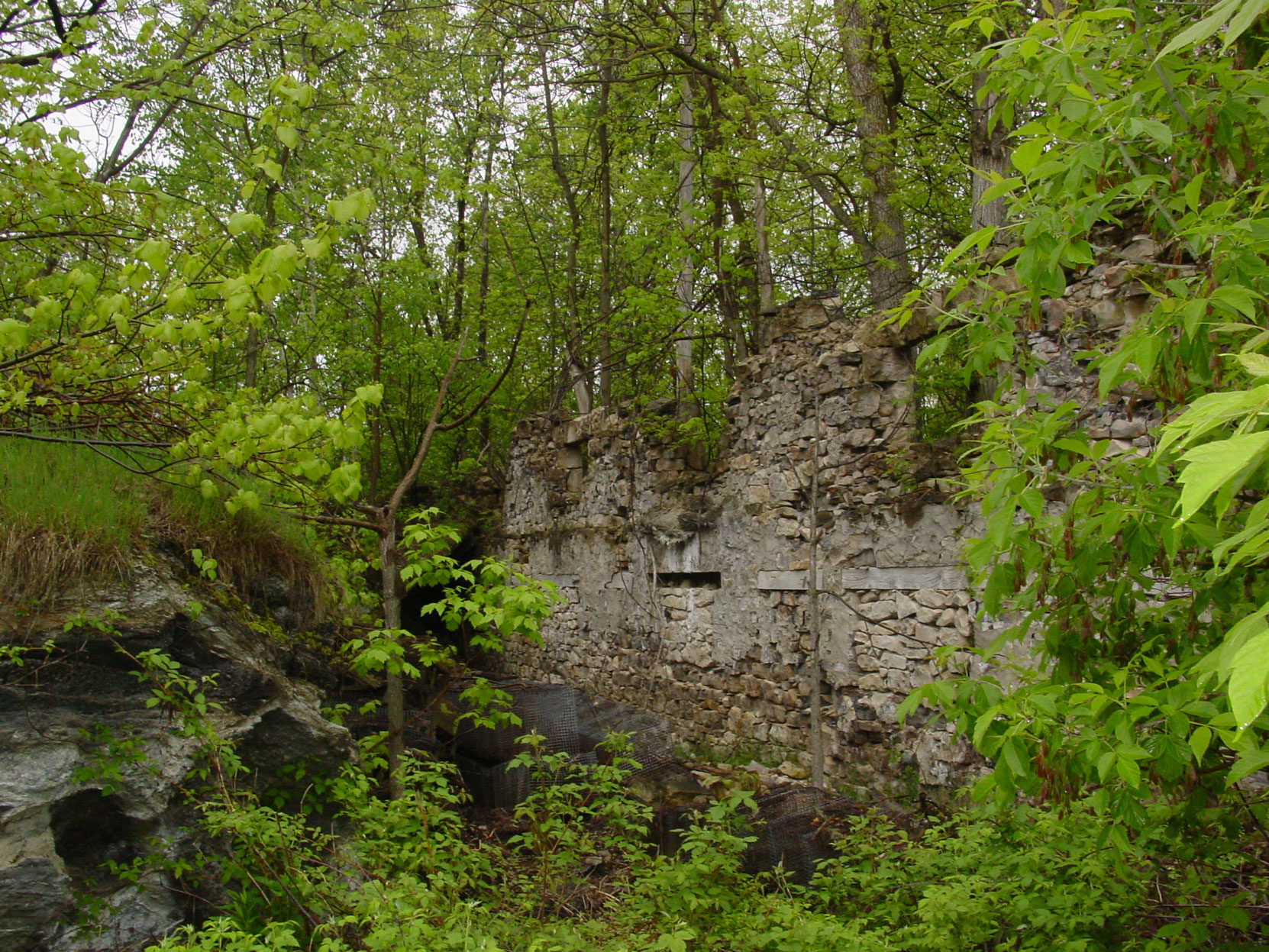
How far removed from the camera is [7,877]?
9.07ft

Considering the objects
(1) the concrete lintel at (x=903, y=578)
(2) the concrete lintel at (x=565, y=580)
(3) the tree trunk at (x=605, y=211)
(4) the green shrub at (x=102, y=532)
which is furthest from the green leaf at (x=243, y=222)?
(3) the tree trunk at (x=605, y=211)

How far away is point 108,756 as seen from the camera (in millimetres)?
3135

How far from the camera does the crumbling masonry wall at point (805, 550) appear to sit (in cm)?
505

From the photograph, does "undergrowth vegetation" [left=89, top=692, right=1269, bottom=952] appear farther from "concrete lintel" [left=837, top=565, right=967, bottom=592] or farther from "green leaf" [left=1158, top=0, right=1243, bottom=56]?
"green leaf" [left=1158, top=0, right=1243, bottom=56]

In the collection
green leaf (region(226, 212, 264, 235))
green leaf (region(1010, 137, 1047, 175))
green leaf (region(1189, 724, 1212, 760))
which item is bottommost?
green leaf (region(1189, 724, 1212, 760))

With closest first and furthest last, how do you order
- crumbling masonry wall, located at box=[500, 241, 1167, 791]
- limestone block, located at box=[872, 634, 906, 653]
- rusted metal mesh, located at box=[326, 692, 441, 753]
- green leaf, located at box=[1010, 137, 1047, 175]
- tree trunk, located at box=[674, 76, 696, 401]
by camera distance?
green leaf, located at box=[1010, 137, 1047, 175], crumbling masonry wall, located at box=[500, 241, 1167, 791], limestone block, located at box=[872, 634, 906, 653], rusted metal mesh, located at box=[326, 692, 441, 753], tree trunk, located at box=[674, 76, 696, 401]

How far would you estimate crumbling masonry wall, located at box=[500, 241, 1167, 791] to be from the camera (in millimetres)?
5051

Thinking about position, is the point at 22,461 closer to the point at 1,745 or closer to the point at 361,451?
the point at 1,745

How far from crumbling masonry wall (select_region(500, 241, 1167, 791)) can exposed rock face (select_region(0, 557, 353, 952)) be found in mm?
1756

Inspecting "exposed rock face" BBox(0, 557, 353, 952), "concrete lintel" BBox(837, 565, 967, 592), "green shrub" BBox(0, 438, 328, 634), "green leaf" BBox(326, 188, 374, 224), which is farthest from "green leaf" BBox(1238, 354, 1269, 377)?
"concrete lintel" BBox(837, 565, 967, 592)

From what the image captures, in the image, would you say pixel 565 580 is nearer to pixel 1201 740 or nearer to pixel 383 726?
pixel 383 726

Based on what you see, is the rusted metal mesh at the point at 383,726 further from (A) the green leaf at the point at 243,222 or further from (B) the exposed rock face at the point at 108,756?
(A) the green leaf at the point at 243,222

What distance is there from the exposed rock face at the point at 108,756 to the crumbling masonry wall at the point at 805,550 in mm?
1756

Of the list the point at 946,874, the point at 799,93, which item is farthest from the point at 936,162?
the point at 946,874
